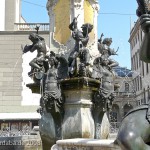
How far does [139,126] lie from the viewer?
2.28 m

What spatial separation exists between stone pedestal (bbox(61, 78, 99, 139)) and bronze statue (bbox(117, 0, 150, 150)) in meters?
4.77

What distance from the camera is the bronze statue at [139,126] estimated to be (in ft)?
7.45

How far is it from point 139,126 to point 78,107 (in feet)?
16.5

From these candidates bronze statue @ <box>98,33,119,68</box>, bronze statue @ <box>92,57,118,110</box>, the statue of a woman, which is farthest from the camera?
bronze statue @ <box>98,33,119,68</box>

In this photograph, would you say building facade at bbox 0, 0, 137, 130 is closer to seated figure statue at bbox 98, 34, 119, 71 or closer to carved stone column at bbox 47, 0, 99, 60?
carved stone column at bbox 47, 0, 99, 60

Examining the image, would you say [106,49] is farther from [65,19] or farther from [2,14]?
[2,14]

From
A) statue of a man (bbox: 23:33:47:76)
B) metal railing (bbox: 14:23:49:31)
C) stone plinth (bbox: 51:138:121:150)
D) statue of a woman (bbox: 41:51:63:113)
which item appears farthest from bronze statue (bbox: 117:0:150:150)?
metal railing (bbox: 14:23:49:31)

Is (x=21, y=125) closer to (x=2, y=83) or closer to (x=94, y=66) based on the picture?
(x=2, y=83)

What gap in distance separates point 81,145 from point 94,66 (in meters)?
3.76

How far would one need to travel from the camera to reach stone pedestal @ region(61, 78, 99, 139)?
7.13 m

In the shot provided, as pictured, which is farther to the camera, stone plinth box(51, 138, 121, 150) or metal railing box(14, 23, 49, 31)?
metal railing box(14, 23, 49, 31)

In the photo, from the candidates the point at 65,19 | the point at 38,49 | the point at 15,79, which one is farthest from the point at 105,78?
the point at 15,79

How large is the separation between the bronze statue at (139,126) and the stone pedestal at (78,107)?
477 centimetres

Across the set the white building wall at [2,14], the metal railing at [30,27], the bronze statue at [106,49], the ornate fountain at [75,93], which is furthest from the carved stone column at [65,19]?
the white building wall at [2,14]
